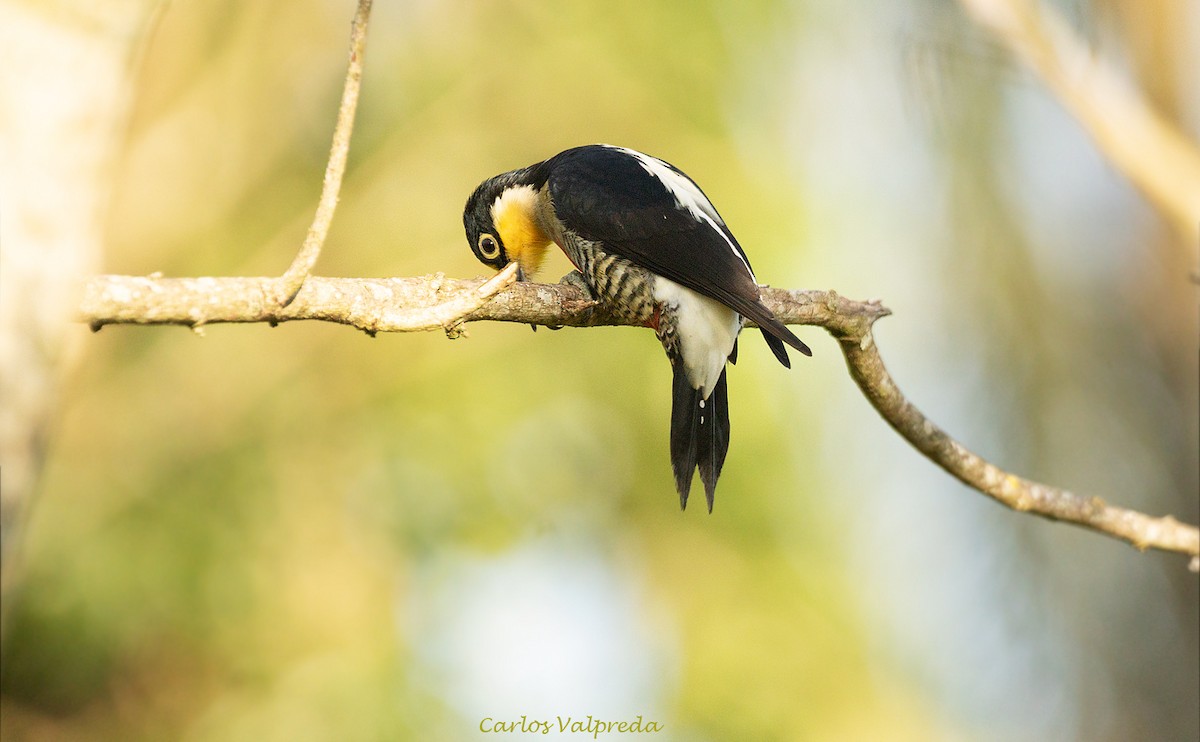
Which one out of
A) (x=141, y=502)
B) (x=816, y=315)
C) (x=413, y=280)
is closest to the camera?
(x=413, y=280)

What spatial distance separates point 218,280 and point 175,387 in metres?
4.56

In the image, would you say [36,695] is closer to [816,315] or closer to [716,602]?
[716,602]

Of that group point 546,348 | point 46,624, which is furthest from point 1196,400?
point 46,624

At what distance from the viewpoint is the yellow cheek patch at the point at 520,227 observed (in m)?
3.60

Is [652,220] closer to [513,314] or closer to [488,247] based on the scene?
[513,314]

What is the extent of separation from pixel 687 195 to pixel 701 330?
51cm

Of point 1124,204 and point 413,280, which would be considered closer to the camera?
point 413,280

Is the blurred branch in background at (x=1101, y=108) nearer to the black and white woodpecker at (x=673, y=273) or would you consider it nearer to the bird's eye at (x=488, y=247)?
the black and white woodpecker at (x=673, y=273)

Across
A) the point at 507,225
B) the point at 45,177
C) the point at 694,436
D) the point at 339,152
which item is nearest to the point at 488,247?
the point at 507,225

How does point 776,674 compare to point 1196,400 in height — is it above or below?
below

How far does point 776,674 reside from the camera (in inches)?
246

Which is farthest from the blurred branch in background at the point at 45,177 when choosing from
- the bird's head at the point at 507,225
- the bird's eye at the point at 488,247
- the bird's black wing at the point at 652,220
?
the bird's eye at the point at 488,247

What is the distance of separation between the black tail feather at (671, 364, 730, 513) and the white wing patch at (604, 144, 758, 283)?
0.40 m

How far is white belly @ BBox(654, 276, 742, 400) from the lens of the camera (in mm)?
2951
